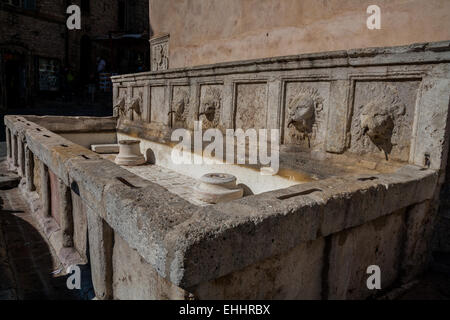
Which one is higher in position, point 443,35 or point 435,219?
point 443,35

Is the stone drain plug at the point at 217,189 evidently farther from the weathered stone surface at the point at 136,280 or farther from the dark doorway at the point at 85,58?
the dark doorway at the point at 85,58

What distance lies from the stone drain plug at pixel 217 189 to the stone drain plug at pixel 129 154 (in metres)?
3.39

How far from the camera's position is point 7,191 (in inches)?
235

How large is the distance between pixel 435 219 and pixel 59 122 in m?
8.92

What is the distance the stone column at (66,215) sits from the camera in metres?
3.43

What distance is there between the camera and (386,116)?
144 inches

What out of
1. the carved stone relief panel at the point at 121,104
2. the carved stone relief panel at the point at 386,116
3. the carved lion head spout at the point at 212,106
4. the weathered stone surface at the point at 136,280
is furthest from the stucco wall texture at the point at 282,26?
the weathered stone surface at the point at 136,280

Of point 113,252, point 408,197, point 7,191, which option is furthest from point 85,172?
point 7,191

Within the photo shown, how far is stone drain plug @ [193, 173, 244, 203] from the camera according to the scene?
5.21 m

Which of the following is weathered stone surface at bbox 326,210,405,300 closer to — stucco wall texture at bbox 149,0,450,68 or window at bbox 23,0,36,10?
stucco wall texture at bbox 149,0,450,68

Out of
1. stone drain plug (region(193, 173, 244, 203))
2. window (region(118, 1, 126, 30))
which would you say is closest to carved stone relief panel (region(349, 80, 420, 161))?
stone drain plug (region(193, 173, 244, 203))

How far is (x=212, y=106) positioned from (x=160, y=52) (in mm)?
5547

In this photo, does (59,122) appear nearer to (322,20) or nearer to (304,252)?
(322,20)

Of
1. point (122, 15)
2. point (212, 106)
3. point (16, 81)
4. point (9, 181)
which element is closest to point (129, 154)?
point (9, 181)
